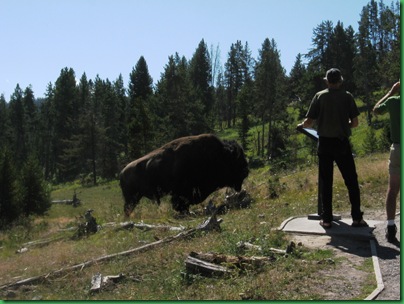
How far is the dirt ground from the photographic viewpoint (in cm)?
546

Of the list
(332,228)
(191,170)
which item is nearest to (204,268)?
(332,228)

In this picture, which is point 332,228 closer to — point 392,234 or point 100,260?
point 392,234

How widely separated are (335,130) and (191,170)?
8874mm

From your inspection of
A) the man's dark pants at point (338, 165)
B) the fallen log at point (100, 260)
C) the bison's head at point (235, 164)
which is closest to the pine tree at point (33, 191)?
the bison's head at point (235, 164)

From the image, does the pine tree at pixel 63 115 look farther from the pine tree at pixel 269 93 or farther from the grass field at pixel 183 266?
the grass field at pixel 183 266

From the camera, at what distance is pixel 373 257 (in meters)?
6.61

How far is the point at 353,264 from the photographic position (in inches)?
257

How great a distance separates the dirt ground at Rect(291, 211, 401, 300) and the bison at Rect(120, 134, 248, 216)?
8343mm

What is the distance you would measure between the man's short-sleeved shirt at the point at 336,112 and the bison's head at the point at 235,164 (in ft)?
28.9

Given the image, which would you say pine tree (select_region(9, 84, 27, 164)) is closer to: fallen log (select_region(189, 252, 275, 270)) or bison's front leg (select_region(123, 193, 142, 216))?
bison's front leg (select_region(123, 193, 142, 216))

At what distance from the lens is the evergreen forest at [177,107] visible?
58094mm

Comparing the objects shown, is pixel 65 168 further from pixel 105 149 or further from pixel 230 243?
pixel 230 243

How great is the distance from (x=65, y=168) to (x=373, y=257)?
8753 cm

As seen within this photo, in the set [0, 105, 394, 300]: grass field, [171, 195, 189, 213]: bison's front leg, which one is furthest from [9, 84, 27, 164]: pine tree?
[0, 105, 394, 300]: grass field
